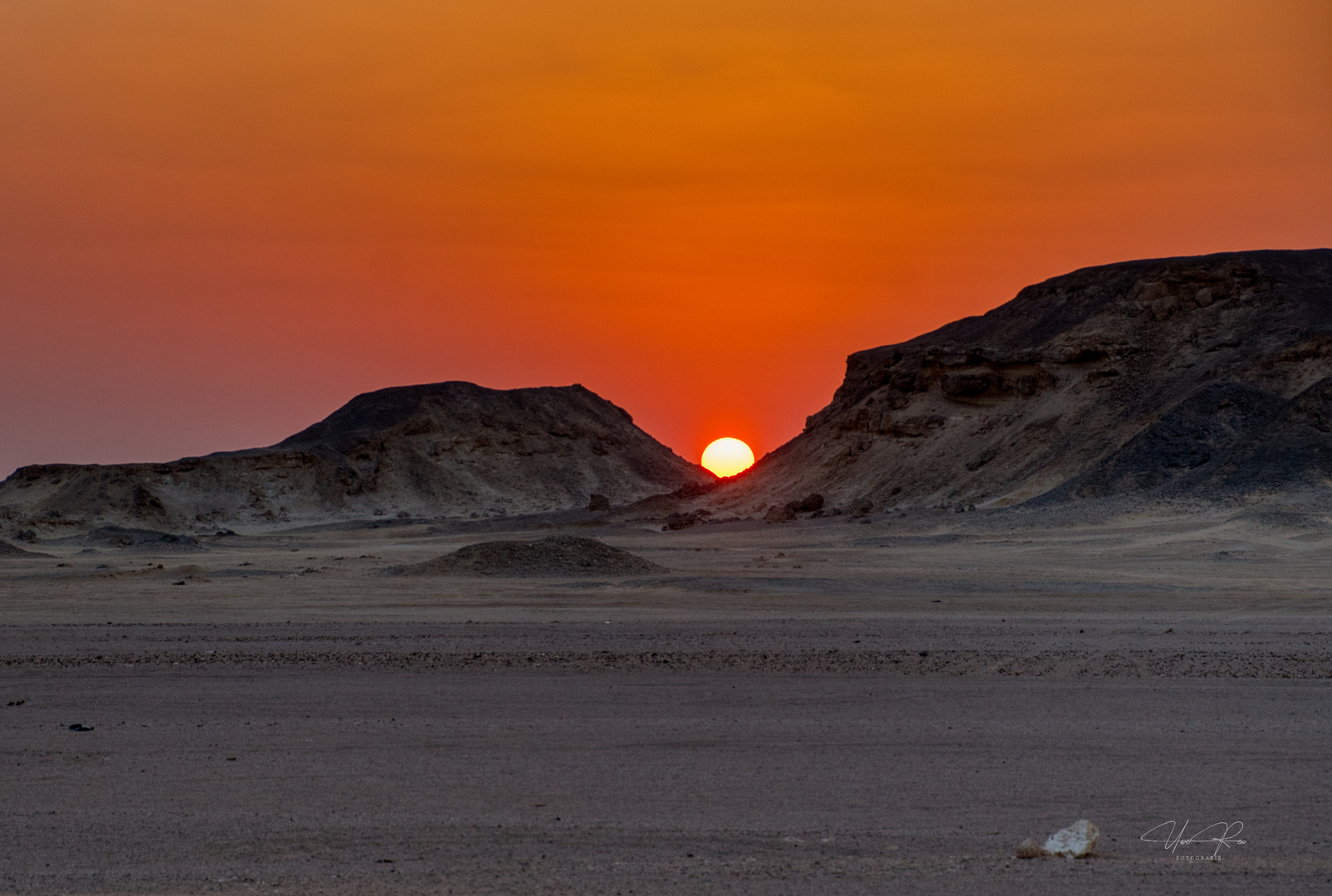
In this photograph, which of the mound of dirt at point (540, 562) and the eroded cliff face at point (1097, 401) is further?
the eroded cliff face at point (1097, 401)

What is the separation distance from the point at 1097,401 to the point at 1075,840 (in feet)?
200

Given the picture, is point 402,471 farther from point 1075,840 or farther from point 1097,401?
point 1075,840

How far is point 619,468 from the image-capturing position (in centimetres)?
11356

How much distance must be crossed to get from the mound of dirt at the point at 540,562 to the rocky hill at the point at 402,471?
46200mm

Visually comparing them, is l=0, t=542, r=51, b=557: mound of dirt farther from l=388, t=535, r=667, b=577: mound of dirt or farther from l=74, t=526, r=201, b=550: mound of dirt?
l=388, t=535, r=667, b=577: mound of dirt

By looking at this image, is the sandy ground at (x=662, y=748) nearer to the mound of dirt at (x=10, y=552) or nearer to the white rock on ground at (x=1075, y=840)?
the white rock on ground at (x=1075, y=840)

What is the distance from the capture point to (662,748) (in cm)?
1098

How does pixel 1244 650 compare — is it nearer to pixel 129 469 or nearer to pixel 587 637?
pixel 587 637

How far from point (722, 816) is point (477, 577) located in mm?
23939

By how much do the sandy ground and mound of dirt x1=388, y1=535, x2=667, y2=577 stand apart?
8.54 m

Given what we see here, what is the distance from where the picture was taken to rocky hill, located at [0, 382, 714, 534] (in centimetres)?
8644

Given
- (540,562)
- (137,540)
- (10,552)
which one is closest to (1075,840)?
(540,562)

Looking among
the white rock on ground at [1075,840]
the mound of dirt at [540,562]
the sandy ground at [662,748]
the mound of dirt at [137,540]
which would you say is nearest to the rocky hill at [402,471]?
the mound of dirt at [137,540]

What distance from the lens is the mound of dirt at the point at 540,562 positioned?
32.7m
